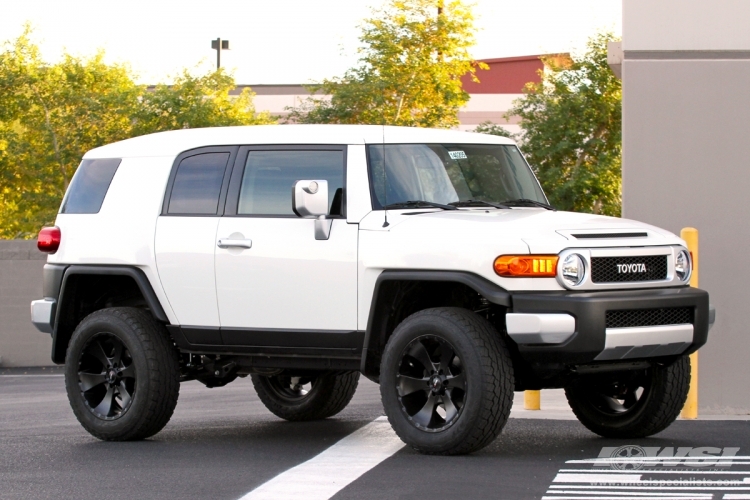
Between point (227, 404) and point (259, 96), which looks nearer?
point (227, 404)

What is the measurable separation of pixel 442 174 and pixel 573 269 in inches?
55.1

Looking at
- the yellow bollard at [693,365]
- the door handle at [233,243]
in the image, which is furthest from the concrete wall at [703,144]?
the door handle at [233,243]

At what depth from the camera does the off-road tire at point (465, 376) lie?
759cm

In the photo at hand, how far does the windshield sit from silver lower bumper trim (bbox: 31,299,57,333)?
2762mm

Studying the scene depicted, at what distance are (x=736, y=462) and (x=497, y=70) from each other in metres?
41.9

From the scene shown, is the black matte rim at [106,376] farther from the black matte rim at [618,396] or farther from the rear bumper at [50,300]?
the black matte rim at [618,396]

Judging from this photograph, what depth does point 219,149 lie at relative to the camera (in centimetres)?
909

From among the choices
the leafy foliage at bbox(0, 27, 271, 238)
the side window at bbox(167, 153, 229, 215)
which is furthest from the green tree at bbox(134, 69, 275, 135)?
the side window at bbox(167, 153, 229, 215)

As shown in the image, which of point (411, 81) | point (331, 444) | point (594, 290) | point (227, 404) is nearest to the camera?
point (594, 290)

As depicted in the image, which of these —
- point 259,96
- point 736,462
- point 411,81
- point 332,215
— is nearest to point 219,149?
point 332,215

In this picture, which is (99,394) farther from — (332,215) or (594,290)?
(594,290)

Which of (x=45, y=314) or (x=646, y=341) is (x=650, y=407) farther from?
(x=45, y=314)

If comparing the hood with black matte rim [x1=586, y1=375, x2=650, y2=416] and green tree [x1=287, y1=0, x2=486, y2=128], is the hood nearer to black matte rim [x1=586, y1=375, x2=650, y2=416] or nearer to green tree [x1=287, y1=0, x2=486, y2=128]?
Answer: black matte rim [x1=586, y1=375, x2=650, y2=416]

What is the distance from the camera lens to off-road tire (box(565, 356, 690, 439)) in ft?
28.1
